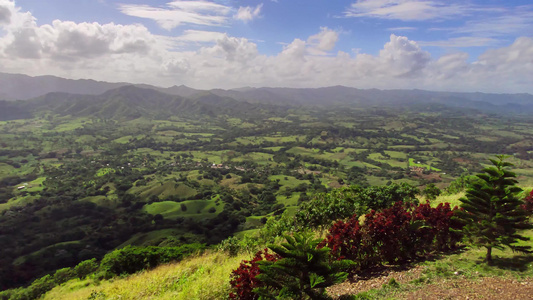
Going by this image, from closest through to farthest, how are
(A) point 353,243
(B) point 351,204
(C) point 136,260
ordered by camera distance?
1. (A) point 353,243
2. (C) point 136,260
3. (B) point 351,204

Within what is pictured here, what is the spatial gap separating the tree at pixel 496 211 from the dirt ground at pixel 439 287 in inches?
49.0

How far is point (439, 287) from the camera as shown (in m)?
8.02

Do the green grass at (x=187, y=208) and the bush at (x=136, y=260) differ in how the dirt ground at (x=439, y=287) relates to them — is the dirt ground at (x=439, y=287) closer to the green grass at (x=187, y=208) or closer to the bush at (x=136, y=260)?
the bush at (x=136, y=260)

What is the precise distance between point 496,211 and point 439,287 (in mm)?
3389

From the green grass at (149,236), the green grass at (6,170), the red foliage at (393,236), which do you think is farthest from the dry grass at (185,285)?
the green grass at (6,170)

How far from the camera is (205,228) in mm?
67438

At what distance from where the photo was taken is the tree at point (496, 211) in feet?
27.8

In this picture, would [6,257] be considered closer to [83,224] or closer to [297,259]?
[83,224]

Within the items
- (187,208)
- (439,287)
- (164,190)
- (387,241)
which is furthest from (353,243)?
(164,190)

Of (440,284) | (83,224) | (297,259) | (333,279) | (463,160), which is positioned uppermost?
(297,259)

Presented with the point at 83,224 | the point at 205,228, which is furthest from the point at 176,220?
the point at 83,224

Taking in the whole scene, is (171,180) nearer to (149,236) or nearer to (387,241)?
(149,236)

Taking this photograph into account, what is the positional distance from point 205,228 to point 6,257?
4104 cm

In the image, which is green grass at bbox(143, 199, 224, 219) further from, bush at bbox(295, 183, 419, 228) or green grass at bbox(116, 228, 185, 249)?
bush at bbox(295, 183, 419, 228)
